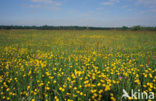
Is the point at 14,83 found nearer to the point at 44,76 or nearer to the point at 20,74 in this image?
the point at 20,74

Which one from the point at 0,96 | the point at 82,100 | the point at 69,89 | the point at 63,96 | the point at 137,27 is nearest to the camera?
the point at 82,100

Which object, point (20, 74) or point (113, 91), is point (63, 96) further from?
point (20, 74)

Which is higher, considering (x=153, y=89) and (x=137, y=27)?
(x=137, y=27)

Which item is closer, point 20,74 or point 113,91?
point 113,91

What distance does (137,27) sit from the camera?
5069cm

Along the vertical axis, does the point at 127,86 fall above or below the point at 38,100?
above

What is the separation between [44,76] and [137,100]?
2.72 metres

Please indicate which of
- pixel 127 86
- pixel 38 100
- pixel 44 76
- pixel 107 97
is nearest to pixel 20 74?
pixel 44 76

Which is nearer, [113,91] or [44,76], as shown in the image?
[113,91]

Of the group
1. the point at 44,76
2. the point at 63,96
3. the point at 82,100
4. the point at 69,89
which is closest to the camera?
the point at 82,100

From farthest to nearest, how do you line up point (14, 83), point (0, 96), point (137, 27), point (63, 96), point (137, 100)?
1. point (137, 27)
2. point (14, 83)
3. point (0, 96)
4. point (63, 96)
5. point (137, 100)

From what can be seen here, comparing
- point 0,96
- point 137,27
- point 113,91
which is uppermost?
point 137,27

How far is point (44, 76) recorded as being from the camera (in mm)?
3621

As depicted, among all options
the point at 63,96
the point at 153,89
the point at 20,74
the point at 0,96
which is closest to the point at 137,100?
the point at 153,89
